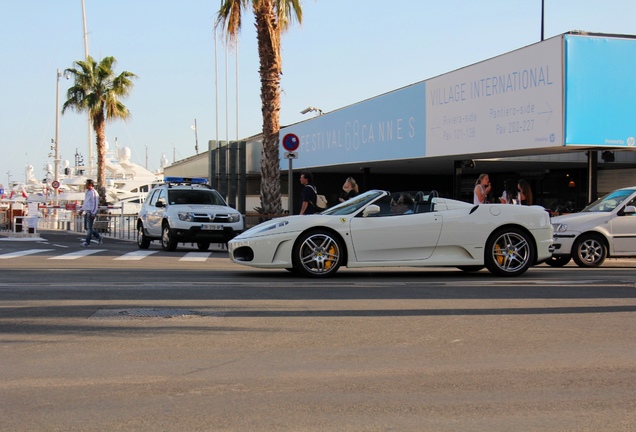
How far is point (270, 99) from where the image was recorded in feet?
82.3

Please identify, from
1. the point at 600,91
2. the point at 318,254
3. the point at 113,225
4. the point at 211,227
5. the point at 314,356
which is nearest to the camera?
the point at 314,356

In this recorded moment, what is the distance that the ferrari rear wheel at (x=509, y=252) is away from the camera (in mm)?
12719

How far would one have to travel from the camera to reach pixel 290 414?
4953 mm

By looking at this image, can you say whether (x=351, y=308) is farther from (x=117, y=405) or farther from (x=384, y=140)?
(x=384, y=140)

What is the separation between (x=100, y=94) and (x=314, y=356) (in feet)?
143

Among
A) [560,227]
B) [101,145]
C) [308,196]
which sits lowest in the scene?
[560,227]

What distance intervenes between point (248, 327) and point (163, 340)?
932 mm

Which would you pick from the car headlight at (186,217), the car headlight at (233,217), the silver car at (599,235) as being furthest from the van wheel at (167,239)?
the silver car at (599,235)

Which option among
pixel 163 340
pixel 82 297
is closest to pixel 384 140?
pixel 82 297

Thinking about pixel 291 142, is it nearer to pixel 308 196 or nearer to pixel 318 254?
pixel 308 196

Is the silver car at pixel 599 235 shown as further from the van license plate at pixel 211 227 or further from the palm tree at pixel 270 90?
the palm tree at pixel 270 90

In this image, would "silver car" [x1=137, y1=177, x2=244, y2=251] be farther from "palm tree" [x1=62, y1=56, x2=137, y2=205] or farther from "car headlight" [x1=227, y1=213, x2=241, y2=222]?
"palm tree" [x1=62, y1=56, x2=137, y2=205]

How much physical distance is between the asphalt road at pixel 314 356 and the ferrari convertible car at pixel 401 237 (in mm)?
815

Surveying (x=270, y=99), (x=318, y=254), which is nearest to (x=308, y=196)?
(x=318, y=254)
